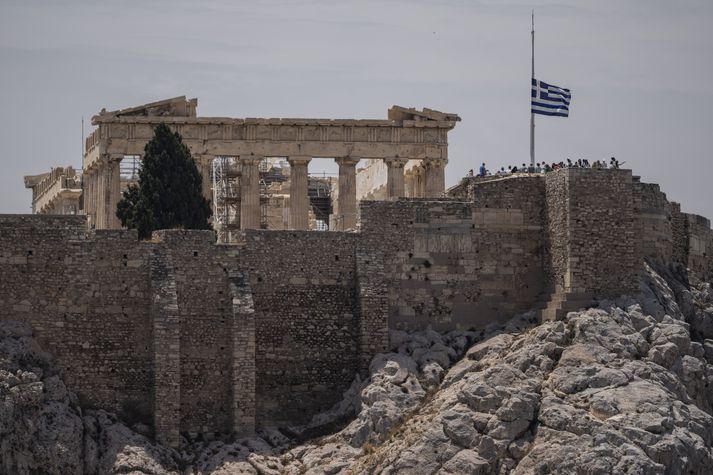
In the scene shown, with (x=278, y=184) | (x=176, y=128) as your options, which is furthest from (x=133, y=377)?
(x=278, y=184)

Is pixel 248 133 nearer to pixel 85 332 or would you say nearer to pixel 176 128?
pixel 176 128

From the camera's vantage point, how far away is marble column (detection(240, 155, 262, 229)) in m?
91.6

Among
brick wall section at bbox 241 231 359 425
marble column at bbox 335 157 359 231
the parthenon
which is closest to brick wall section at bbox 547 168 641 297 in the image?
brick wall section at bbox 241 231 359 425

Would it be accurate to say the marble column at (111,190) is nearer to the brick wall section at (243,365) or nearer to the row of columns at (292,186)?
the row of columns at (292,186)

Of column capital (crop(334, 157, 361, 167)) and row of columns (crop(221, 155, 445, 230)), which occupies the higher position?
column capital (crop(334, 157, 361, 167))

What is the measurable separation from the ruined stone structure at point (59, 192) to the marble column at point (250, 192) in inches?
603

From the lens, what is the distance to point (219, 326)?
206 ft

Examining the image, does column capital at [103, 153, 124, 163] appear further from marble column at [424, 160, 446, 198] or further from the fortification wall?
the fortification wall

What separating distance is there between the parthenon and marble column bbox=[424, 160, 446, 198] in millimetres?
76

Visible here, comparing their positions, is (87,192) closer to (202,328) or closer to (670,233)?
(202,328)

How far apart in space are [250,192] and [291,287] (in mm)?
28511

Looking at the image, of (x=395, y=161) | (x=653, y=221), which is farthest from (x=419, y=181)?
(x=653, y=221)

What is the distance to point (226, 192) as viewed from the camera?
94000mm

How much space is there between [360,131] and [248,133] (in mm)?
4580
